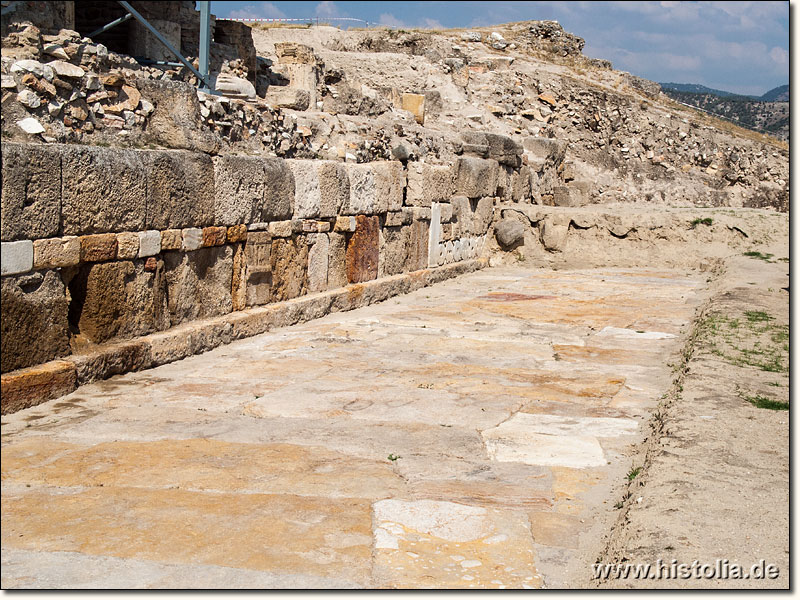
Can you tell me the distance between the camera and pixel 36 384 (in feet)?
16.9

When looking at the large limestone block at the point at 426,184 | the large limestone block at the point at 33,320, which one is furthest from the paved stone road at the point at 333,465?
the large limestone block at the point at 426,184

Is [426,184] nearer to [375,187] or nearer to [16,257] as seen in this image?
[375,187]

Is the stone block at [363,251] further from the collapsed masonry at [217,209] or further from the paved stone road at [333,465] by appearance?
the paved stone road at [333,465]

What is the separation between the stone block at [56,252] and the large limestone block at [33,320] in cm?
7

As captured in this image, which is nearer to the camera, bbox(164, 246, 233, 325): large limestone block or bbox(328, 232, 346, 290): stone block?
bbox(164, 246, 233, 325): large limestone block

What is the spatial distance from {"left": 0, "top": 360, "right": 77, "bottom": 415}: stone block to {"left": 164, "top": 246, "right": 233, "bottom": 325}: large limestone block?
1.38 metres

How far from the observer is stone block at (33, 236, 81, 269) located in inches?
207

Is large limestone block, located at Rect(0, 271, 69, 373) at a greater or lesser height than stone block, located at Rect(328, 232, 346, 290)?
lesser

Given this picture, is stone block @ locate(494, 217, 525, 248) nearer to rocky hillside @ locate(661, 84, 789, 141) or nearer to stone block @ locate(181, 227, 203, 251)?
stone block @ locate(181, 227, 203, 251)

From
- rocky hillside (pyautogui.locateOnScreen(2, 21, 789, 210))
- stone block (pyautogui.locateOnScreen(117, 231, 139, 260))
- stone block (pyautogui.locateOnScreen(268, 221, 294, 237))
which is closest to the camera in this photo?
stone block (pyautogui.locateOnScreen(117, 231, 139, 260))

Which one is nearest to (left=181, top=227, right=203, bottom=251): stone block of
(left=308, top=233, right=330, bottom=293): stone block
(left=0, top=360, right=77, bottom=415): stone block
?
(left=0, top=360, right=77, bottom=415): stone block

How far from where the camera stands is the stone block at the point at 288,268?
8.17m

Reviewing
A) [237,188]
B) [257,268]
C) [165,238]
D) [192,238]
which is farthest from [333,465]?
[257,268]

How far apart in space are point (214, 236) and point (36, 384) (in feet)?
7.68
